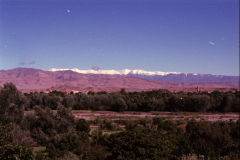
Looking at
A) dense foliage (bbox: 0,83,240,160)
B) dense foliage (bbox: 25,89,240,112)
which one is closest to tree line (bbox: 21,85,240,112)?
dense foliage (bbox: 25,89,240,112)

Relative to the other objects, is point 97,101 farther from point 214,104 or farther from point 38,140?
point 38,140

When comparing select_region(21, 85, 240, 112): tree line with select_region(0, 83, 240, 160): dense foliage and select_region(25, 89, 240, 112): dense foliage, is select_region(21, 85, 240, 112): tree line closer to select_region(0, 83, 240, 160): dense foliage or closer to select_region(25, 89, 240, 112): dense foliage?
select_region(25, 89, 240, 112): dense foliage

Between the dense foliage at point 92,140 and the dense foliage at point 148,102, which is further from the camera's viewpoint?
the dense foliage at point 148,102

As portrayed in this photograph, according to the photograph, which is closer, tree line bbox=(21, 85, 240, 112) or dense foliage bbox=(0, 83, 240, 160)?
dense foliage bbox=(0, 83, 240, 160)

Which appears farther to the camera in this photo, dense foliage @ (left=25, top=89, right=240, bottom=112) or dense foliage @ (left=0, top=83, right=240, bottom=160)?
dense foliage @ (left=25, top=89, right=240, bottom=112)

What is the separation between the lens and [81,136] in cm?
2031

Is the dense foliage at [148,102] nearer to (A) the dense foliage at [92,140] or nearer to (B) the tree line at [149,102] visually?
(B) the tree line at [149,102]

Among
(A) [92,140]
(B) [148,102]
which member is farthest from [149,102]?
(A) [92,140]

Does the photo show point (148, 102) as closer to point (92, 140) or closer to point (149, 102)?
point (149, 102)

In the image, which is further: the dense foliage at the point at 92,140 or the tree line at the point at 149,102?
the tree line at the point at 149,102

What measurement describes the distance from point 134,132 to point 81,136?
17.9 feet

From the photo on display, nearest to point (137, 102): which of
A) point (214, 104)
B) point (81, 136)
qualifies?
point (214, 104)

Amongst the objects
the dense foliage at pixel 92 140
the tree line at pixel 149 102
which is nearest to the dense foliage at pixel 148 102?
the tree line at pixel 149 102

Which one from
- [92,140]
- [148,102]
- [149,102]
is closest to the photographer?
[92,140]
